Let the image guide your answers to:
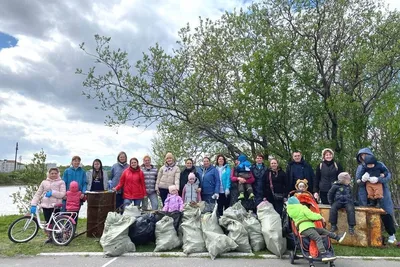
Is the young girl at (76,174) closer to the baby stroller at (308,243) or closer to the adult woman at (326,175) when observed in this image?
the baby stroller at (308,243)

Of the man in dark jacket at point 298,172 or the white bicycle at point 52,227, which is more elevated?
the man in dark jacket at point 298,172

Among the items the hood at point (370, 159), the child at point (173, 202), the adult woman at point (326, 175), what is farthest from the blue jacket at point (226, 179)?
the hood at point (370, 159)

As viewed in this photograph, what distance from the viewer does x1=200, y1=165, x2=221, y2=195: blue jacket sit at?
25.6 feet

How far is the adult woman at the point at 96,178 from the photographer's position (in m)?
7.76

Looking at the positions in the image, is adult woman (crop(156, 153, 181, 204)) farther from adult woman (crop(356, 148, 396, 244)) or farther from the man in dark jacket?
adult woman (crop(356, 148, 396, 244))

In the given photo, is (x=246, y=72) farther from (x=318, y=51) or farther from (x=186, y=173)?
(x=186, y=173)

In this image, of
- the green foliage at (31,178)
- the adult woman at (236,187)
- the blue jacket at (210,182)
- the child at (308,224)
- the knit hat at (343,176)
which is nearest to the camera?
the child at (308,224)

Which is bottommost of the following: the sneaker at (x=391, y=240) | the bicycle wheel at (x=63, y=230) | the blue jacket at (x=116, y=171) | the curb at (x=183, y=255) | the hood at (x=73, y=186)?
the curb at (x=183, y=255)

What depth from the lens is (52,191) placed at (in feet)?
23.5

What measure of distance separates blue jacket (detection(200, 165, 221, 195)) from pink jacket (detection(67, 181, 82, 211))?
2623 millimetres

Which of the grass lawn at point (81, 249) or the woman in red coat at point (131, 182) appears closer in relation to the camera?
the grass lawn at point (81, 249)

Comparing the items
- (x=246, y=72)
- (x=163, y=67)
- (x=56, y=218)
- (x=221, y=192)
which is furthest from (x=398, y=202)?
(x=56, y=218)

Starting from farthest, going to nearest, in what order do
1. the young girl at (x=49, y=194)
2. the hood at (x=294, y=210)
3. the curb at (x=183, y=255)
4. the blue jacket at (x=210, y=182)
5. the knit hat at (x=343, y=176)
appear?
the blue jacket at (x=210, y=182), the young girl at (x=49, y=194), the knit hat at (x=343, y=176), the curb at (x=183, y=255), the hood at (x=294, y=210)

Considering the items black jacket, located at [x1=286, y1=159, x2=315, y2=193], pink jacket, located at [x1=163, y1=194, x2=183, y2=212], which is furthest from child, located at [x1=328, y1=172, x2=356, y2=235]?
pink jacket, located at [x1=163, y1=194, x2=183, y2=212]
